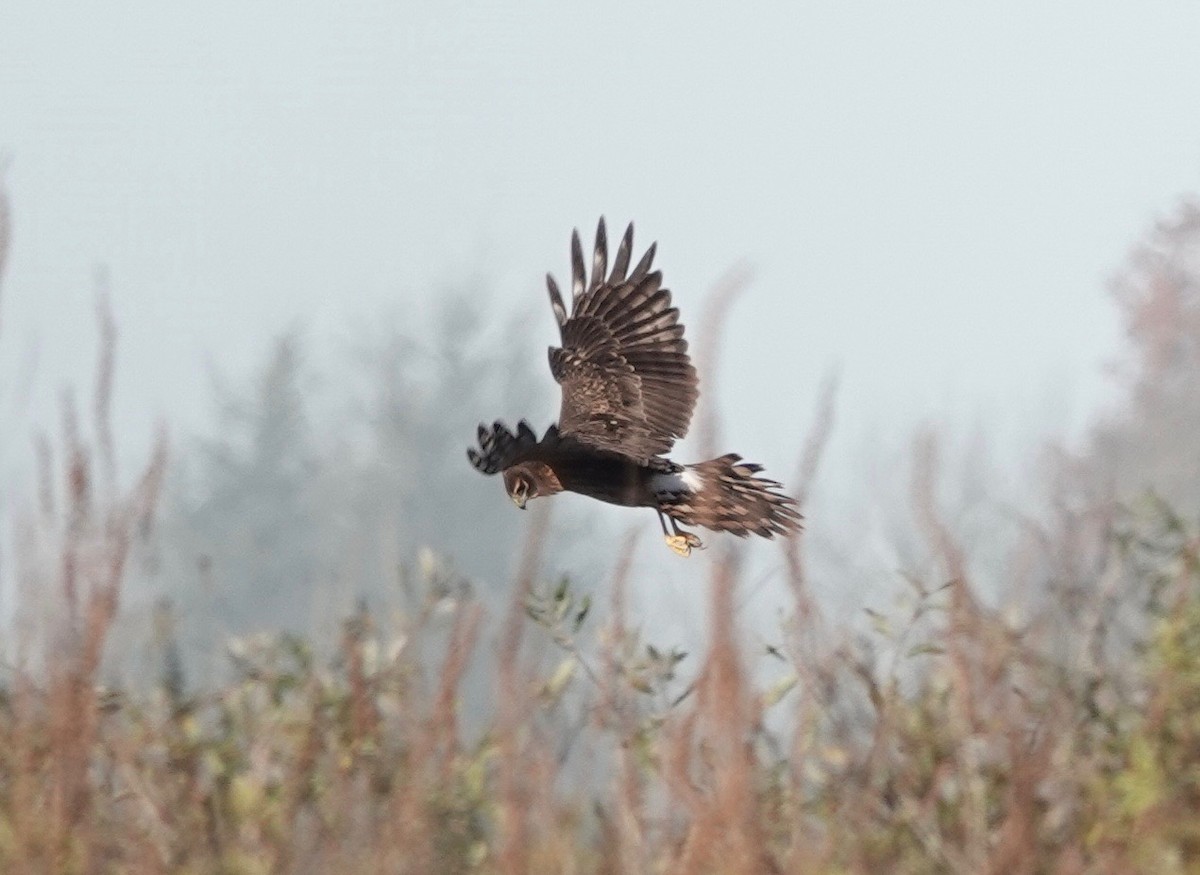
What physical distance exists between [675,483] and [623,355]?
0.83 meters

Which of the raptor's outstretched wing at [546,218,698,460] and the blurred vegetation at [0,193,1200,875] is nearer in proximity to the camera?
the blurred vegetation at [0,193,1200,875]

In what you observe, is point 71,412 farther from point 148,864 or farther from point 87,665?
point 148,864

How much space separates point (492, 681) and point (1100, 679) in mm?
1951

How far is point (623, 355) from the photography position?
471 centimetres

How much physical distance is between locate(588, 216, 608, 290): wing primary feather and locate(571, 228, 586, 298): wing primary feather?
1.4 inches

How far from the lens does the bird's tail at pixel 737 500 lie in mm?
3050

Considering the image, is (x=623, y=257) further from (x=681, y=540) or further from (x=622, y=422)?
(x=681, y=540)

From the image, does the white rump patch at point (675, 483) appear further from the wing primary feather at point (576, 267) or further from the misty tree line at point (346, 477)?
the misty tree line at point (346, 477)

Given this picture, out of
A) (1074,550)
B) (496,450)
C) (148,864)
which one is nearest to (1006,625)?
(1074,550)

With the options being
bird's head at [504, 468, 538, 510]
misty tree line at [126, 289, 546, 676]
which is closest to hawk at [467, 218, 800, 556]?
bird's head at [504, 468, 538, 510]

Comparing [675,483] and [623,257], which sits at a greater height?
[623,257]

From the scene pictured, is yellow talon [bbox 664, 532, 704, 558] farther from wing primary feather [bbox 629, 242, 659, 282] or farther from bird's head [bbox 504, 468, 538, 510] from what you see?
wing primary feather [bbox 629, 242, 659, 282]

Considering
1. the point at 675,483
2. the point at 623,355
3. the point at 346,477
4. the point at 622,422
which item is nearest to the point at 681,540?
the point at 675,483

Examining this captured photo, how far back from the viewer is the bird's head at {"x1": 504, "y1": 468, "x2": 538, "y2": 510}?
3.77m
